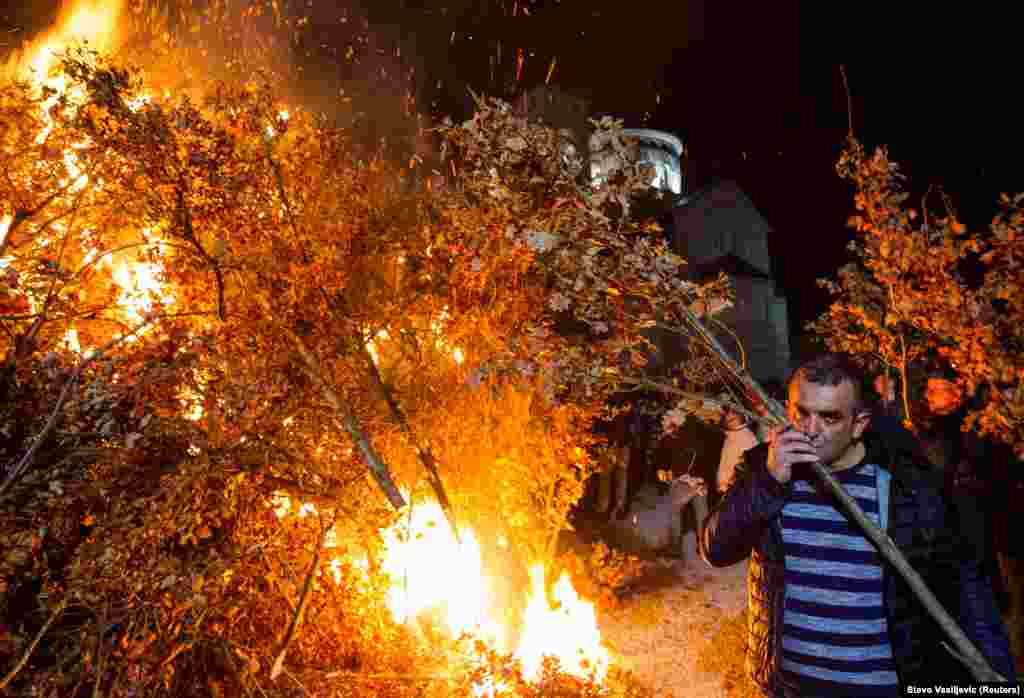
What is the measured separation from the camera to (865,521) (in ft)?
8.85

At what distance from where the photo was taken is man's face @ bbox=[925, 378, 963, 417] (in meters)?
5.86

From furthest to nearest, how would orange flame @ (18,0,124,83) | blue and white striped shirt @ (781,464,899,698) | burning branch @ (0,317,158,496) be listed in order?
orange flame @ (18,0,124,83) < burning branch @ (0,317,158,496) < blue and white striped shirt @ (781,464,899,698)

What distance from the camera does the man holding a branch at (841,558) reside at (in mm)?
2844

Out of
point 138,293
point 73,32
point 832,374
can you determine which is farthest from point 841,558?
point 73,32

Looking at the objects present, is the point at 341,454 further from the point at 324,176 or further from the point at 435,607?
the point at 324,176

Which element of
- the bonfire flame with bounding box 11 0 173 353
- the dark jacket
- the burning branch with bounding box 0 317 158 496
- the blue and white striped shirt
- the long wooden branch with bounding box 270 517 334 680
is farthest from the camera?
the bonfire flame with bounding box 11 0 173 353

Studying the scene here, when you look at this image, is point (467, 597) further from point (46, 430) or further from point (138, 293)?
point (138, 293)

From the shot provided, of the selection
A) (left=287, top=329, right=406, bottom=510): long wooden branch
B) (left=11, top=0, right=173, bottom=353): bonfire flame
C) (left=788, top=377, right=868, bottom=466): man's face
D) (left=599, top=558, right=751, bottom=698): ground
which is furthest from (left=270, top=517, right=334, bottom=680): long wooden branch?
(left=11, top=0, right=173, bottom=353): bonfire flame

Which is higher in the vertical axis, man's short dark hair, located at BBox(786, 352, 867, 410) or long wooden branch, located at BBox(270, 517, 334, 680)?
man's short dark hair, located at BBox(786, 352, 867, 410)

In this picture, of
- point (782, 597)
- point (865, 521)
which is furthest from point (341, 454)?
point (865, 521)

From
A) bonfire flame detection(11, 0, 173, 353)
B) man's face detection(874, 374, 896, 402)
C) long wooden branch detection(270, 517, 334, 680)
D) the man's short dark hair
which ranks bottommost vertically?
long wooden branch detection(270, 517, 334, 680)

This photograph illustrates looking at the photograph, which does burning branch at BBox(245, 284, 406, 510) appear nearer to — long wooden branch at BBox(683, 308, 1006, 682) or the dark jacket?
the dark jacket

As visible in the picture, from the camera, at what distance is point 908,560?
290cm

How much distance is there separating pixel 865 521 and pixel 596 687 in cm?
576
